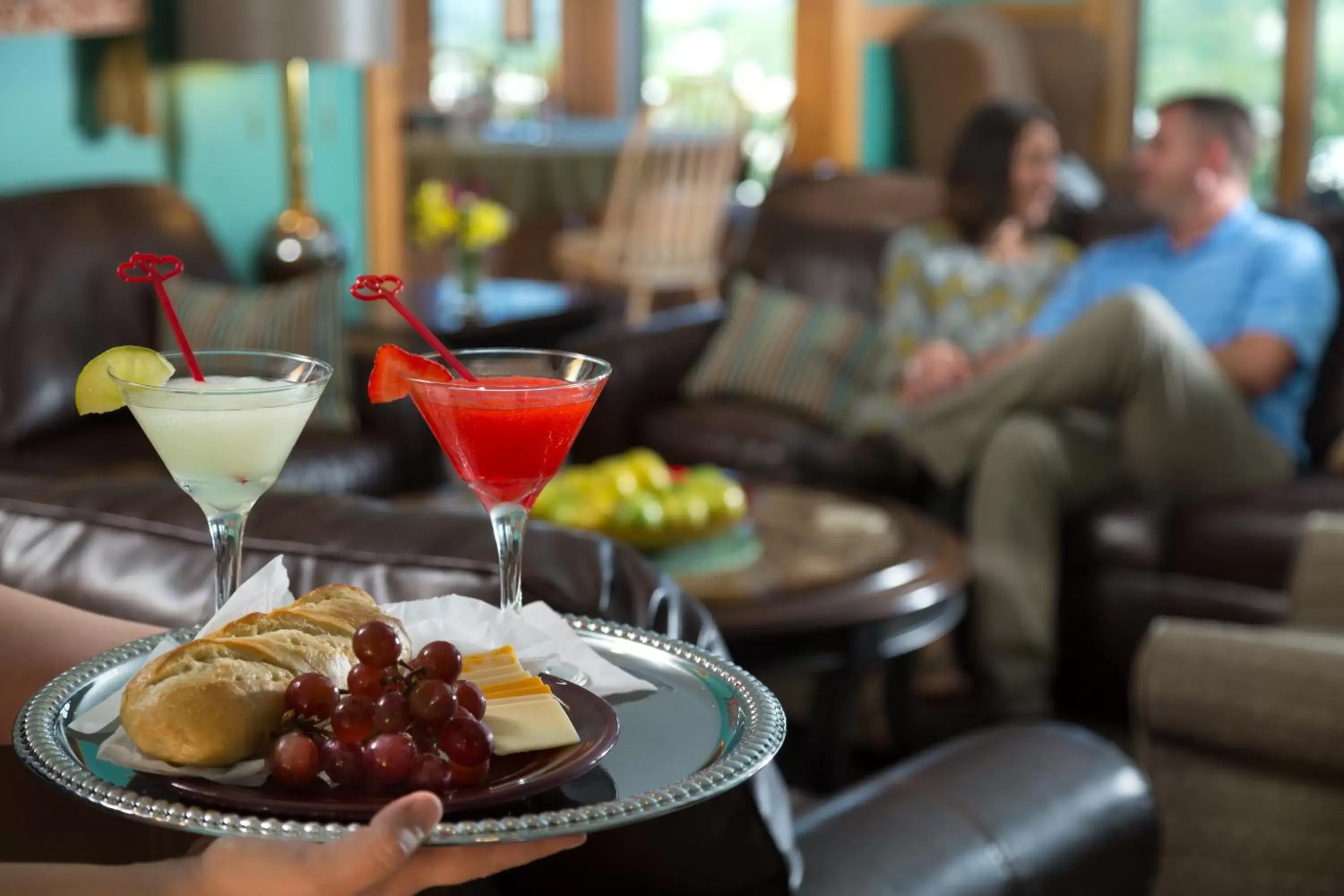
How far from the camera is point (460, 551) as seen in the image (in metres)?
1.08

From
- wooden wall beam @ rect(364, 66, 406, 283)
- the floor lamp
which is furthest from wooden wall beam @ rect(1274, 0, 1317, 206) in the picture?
the floor lamp

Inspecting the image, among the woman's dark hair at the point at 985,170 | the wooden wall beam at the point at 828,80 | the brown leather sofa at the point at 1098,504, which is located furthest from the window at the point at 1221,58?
the woman's dark hair at the point at 985,170

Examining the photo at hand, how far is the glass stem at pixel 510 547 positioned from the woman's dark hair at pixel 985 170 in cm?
288

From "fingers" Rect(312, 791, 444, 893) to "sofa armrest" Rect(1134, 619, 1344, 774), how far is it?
4.74 feet

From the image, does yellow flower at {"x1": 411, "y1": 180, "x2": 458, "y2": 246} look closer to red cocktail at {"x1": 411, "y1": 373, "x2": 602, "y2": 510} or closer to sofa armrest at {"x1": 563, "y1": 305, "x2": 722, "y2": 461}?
sofa armrest at {"x1": 563, "y1": 305, "x2": 722, "y2": 461}

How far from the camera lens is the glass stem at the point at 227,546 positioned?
968 mm

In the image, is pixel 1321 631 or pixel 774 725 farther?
pixel 1321 631

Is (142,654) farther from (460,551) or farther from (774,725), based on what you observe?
(774,725)

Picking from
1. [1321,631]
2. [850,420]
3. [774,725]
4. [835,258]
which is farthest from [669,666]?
[835,258]

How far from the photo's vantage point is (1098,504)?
3105mm

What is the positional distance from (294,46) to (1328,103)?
11.7ft

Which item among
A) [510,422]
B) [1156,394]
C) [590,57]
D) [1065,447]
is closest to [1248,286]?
[1156,394]

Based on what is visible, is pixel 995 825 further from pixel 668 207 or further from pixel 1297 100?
pixel 668 207

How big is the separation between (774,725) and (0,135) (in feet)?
11.1
